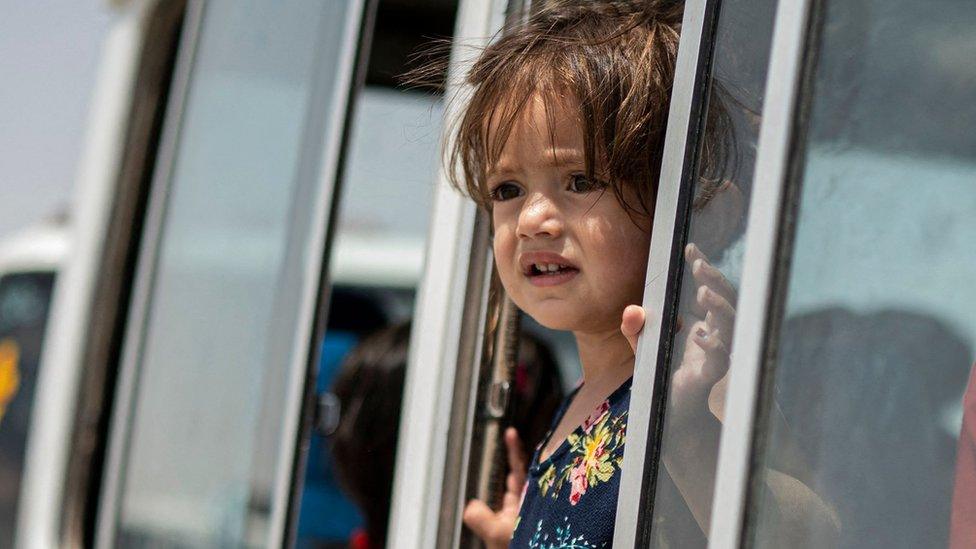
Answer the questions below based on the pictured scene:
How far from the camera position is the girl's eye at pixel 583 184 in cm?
130

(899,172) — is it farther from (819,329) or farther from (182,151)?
(182,151)

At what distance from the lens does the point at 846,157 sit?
0.97 m

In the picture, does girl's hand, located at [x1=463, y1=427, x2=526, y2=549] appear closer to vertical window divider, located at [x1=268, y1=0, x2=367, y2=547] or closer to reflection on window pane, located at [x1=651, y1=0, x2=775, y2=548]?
reflection on window pane, located at [x1=651, y1=0, x2=775, y2=548]

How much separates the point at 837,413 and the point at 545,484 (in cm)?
47

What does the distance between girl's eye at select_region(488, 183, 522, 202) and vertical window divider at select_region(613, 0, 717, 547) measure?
26 cm

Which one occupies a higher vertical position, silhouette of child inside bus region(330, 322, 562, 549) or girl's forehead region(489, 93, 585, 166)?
girl's forehead region(489, 93, 585, 166)

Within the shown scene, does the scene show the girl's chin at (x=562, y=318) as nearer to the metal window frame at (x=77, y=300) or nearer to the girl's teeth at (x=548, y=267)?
the girl's teeth at (x=548, y=267)

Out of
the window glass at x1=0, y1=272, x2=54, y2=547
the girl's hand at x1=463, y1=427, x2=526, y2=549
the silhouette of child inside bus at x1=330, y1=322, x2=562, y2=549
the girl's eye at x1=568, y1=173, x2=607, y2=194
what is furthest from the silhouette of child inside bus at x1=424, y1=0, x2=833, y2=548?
the window glass at x1=0, y1=272, x2=54, y2=547

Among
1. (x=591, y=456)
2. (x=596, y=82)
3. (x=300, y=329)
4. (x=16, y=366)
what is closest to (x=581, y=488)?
(x=591, y=456)

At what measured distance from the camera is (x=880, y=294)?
3.07 ft

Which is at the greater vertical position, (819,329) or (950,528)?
(819,329)

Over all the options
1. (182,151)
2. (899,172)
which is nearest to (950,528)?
(899,172)

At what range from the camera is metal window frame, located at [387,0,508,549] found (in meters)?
1.58

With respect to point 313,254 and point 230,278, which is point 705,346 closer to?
point 313,254
